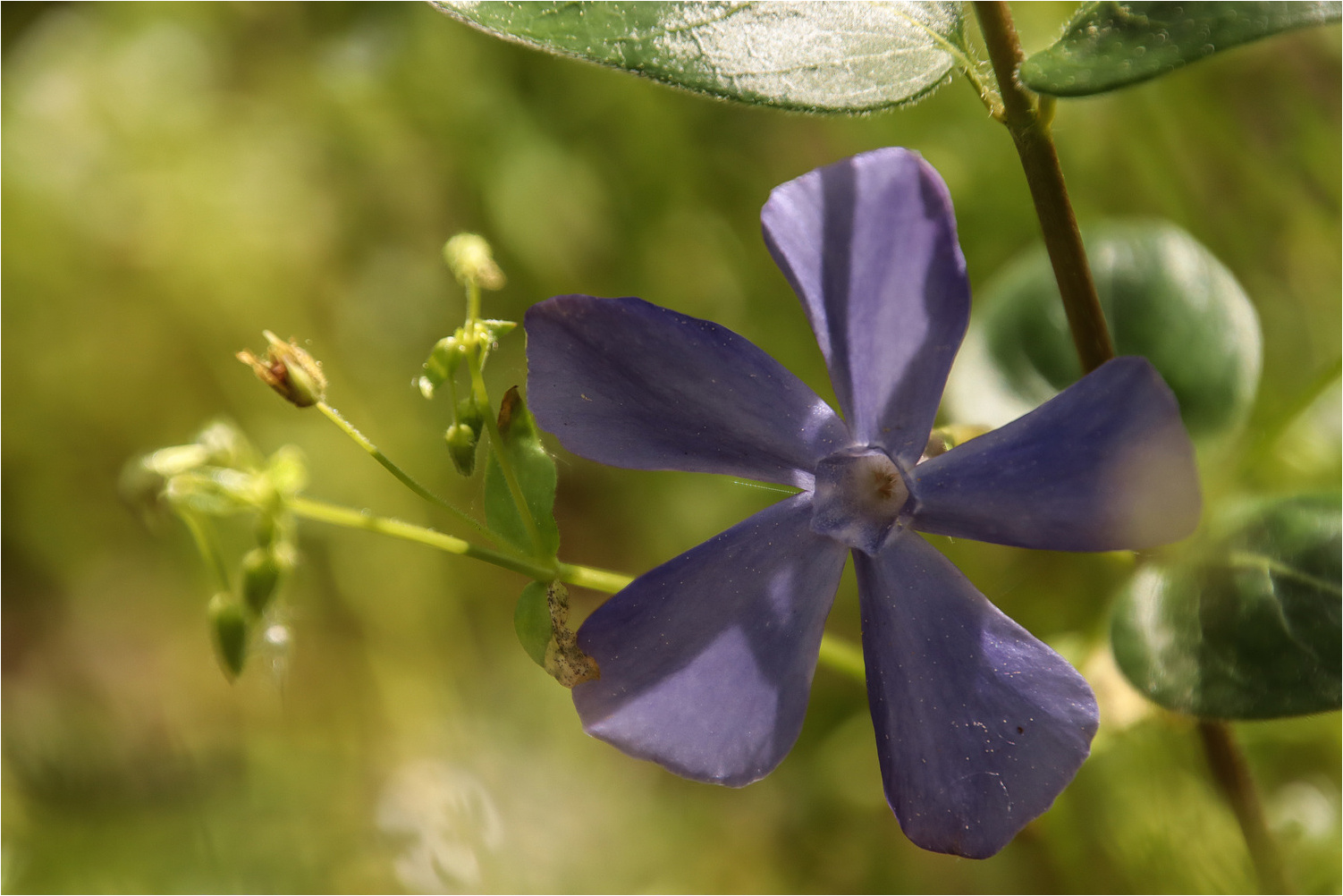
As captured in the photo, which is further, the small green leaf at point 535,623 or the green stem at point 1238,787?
the green stem at point 1238,787

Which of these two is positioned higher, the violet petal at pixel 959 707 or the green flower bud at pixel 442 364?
the green flower bud at pixel 442 364

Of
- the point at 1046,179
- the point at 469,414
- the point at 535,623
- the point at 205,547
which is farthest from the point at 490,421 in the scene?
the point at 1046,179

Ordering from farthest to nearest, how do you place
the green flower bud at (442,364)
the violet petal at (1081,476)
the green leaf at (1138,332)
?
the green leaf at (1138,332) → the green flower bud at (442,364) → the violet petal at (1081,476)

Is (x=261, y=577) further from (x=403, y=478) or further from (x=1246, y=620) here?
(x=1246, y=620)

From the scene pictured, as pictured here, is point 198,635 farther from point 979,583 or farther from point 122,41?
point 979,583

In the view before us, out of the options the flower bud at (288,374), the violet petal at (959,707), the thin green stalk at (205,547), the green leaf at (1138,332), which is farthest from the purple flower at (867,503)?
the green leaf at (1138,332)

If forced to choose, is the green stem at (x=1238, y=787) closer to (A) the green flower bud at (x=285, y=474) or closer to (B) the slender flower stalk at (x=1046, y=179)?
(B) the slender flower stalk at (x=1046, y=179)

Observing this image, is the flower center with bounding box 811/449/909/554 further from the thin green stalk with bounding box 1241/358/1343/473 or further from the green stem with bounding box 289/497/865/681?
the thin green stalk with bounding box 1241/358/1343/473

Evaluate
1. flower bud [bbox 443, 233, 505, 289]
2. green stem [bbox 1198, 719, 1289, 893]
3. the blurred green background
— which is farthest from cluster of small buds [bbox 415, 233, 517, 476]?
the blurred green background

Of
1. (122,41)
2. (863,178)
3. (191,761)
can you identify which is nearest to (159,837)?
(191,761)

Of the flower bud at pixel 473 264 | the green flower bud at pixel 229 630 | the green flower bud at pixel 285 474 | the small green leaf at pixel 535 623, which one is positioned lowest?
the green flower bud at pixel 229 630
